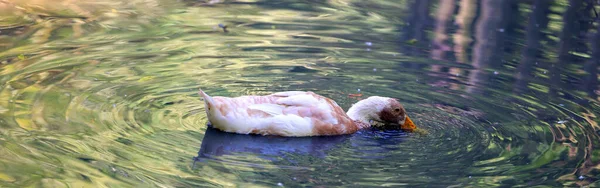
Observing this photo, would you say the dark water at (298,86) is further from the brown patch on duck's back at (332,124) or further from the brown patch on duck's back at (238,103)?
the brown patch on duck's back at (238,103)

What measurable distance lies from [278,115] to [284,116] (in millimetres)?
52

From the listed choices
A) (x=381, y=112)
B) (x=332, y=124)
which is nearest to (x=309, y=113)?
(x=332, y=124)

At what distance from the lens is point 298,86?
9.12 m

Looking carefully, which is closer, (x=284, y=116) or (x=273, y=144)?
(x=273, y=144)

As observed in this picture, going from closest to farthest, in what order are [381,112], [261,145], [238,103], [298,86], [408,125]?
1. [261,145]
2. [238,103]
3. [408,125]
4. [381,112]
5. [298,86]

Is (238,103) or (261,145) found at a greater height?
(238,103)

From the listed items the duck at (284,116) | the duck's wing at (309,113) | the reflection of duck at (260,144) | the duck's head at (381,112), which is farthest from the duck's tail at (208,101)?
the duck's head at (381,112)

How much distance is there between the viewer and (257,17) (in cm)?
1284

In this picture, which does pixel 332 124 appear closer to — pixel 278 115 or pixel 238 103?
pixel 278 115

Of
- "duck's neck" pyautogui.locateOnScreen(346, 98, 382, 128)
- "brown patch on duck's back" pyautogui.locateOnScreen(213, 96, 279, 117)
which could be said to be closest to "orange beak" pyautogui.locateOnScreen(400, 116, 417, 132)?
"duck's neck" pyautogui.locateOnScreen(346, 98, 382, 128)

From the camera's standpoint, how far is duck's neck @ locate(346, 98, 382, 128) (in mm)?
8109

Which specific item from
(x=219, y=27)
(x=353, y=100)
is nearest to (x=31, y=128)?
(x=353, y=100)

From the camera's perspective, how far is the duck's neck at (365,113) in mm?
8109

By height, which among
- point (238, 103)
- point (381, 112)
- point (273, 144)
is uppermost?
point (238, 103)
